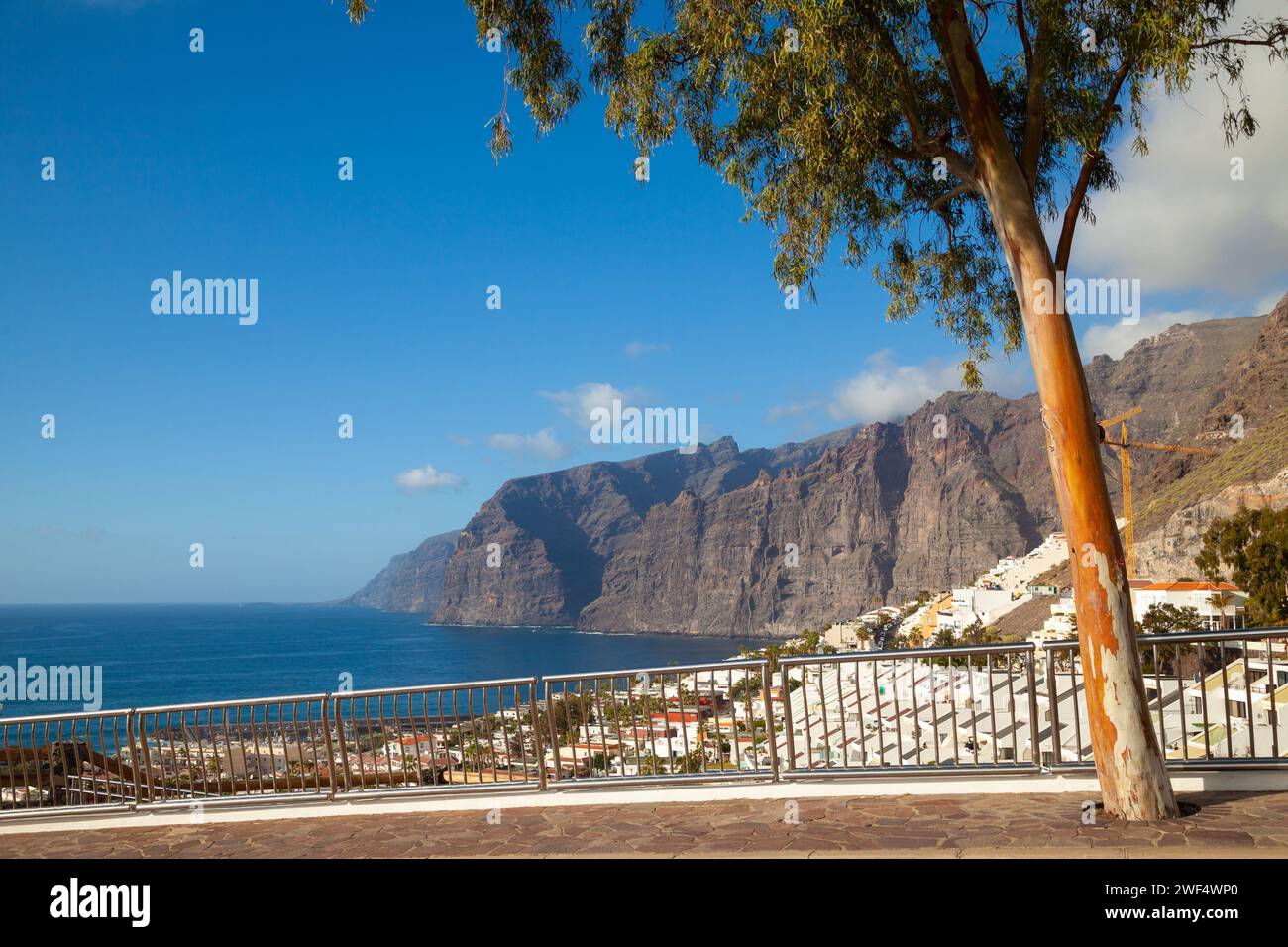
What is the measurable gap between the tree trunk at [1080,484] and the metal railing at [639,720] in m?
2.92

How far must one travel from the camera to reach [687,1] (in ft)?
33.4

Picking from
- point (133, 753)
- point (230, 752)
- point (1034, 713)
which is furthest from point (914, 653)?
point (133, 753)

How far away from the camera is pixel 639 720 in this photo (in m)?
10.2

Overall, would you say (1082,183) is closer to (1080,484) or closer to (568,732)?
(1080,484)

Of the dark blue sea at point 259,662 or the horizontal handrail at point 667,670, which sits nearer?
the horizontal handrail at point 667,670

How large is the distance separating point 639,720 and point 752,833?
98.5 inches

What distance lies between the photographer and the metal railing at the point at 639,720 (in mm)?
9453

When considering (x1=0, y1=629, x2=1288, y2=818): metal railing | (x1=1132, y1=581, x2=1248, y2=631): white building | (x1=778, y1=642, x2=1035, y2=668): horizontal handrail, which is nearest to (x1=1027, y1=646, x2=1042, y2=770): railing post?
(x1=0, y1=629, x2=1288, y2=818): metal railing

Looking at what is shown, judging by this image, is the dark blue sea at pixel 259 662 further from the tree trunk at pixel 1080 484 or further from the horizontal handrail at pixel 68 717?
the tree trunk at pixel 1080 484

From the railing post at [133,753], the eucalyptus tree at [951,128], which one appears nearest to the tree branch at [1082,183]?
the eucalyptus tree at [951,128]

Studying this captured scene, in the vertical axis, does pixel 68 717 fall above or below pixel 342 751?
above

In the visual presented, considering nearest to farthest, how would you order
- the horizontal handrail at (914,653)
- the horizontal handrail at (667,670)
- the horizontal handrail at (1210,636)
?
1. the horizontal handrail at (1210,636)
2. the horizontal handrail at (914,653)
3. the horizontal handrail at (667,670)

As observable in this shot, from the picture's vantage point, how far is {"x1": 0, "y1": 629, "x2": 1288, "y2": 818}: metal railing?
8.74 m
